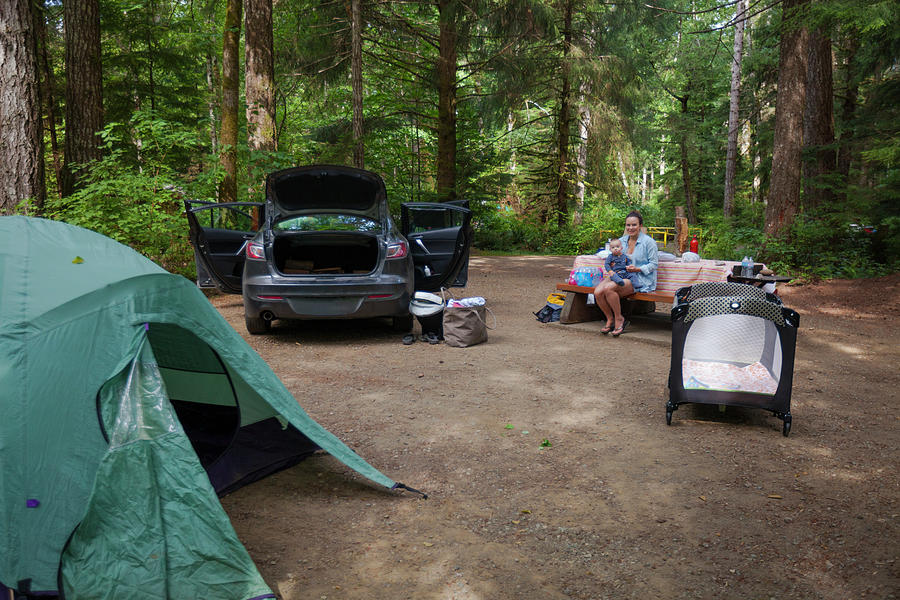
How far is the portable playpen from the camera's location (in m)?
4.48

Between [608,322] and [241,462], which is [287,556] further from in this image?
[608,322]

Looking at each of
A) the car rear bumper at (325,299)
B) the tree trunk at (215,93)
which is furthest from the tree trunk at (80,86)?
the tree trunk at (215,93)

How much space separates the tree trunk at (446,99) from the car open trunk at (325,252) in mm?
9485

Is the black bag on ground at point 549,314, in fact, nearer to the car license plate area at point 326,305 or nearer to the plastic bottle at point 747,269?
the plastic bottle at point 747,269

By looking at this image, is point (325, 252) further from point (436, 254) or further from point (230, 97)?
point (230, 97)

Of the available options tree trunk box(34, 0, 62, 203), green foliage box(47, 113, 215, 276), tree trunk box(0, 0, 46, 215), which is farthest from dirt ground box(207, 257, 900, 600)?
tree trunk box(34, 0, 62, 203)

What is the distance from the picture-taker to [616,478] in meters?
3.79

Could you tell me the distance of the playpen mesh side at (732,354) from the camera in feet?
15.2

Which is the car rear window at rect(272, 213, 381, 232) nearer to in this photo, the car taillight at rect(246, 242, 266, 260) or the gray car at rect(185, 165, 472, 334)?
the gray car at rect(185, 165, 472, 334)

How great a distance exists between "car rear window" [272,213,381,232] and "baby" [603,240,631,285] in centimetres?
276

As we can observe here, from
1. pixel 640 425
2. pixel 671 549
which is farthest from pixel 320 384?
pixel 671 549

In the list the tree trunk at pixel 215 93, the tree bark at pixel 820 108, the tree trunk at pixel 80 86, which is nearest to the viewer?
the tree trunk at pixel 80 86

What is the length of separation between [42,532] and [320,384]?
3.10m

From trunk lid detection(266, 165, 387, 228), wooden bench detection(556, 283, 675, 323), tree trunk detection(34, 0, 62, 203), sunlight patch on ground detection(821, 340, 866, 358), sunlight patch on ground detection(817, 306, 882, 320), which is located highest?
tree trunk detection(34, 0, 62, 203)
